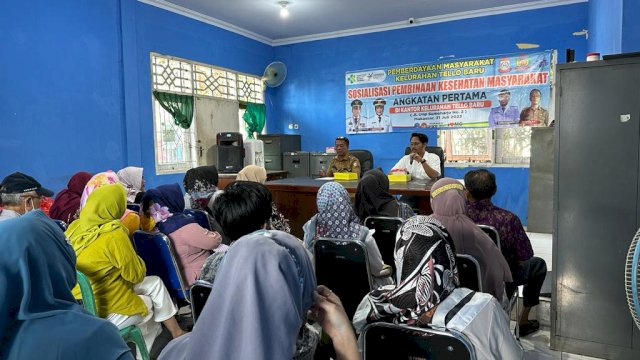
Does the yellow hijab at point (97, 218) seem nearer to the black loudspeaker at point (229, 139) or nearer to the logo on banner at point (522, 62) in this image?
the black loudspeaker at point (229, 139)

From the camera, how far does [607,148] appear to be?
7.95ft

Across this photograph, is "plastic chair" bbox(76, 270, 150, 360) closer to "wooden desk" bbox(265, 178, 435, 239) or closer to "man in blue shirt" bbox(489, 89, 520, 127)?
"wooden desk" bbox(265, 178, 435, 239)

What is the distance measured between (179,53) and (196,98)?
2.29ft

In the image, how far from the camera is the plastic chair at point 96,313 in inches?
75.9

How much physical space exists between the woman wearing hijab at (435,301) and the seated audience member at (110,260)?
1218mm

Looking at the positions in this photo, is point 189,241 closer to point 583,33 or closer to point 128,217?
point 128,217

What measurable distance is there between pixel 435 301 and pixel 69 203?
2.98 m

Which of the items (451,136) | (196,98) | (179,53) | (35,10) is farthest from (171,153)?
(451,136)

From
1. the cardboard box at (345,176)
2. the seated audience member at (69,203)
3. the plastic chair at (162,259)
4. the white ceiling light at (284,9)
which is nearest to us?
the plastic chair at (162,259)

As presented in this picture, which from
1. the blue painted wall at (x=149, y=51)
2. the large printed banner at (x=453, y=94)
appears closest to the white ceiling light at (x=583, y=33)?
the large printed banner at (x=453, y=94)

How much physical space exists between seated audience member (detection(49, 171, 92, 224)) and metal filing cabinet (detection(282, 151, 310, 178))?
4.30 metres

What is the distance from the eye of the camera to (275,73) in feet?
26.4

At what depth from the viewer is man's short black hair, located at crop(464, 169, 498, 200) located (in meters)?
2.56

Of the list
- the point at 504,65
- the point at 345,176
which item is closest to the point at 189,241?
the point at 345,176
